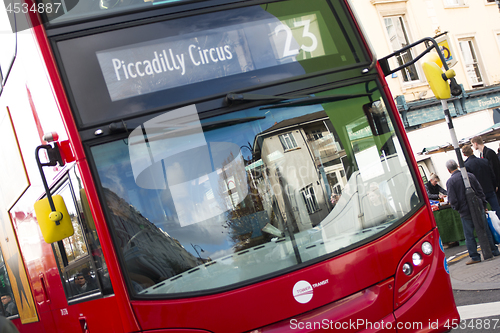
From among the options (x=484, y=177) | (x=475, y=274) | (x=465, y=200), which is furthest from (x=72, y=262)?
(x=484, y=177)

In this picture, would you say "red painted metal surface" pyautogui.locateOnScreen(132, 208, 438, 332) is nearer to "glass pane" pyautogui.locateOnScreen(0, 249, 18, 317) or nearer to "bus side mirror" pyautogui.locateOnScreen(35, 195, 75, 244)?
"bus side mirror" pyautogui.locateOnScreen(35, 195, 75, 244)

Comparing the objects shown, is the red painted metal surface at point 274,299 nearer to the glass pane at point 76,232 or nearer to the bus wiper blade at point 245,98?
the glass pane at point 76,232

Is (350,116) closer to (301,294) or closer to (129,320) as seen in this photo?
(301,294)

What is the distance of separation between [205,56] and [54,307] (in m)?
3.05

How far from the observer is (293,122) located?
11.7ft

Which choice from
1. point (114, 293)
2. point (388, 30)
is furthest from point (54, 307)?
point (388, 30)

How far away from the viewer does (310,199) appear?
346cm

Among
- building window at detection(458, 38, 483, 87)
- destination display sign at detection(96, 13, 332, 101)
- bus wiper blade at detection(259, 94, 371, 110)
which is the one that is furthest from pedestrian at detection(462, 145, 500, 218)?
building window at detection(458, 38, 483, 87)

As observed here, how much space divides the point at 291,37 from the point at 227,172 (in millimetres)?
1269

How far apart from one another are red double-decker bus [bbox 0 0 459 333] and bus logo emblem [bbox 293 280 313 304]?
1 centimetres

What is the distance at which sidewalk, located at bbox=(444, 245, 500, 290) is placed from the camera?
5902mm

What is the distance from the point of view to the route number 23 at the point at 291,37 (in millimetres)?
3735

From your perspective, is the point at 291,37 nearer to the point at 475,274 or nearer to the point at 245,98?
the point at 245,98

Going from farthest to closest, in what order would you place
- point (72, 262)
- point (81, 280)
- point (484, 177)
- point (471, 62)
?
point (471, 62) < point (484, 177) < point (72, 262) < point (81, 280)
